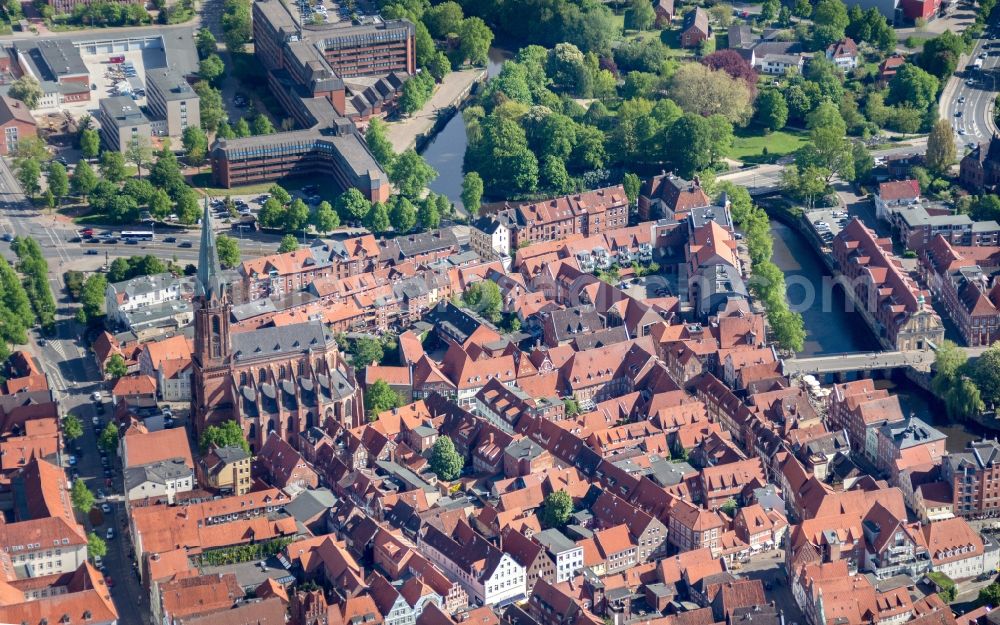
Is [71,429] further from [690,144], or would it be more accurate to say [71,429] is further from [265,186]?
[690,144]

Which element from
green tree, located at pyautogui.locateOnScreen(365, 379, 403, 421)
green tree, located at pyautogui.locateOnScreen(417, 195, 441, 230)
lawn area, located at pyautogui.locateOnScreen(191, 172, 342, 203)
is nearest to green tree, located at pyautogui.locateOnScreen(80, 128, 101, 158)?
lawn area, located at pyautogui.locateOnScreen(191, 172, 342, 203)

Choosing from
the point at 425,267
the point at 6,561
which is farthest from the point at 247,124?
the point at 6,561

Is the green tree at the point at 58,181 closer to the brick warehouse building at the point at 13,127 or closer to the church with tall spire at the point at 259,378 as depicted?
the brick warehouse building at the point at 13,127

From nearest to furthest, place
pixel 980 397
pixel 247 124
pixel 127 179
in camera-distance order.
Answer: pixel 980 397, pixel 127 179, pixel 247 124

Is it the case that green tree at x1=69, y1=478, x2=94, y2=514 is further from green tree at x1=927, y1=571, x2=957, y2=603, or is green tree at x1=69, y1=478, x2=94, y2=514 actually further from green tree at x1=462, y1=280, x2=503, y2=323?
green tree at x1=927, y1=571, x2=957, y2=603

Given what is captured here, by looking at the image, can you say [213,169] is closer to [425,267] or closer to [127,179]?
[127,179]
